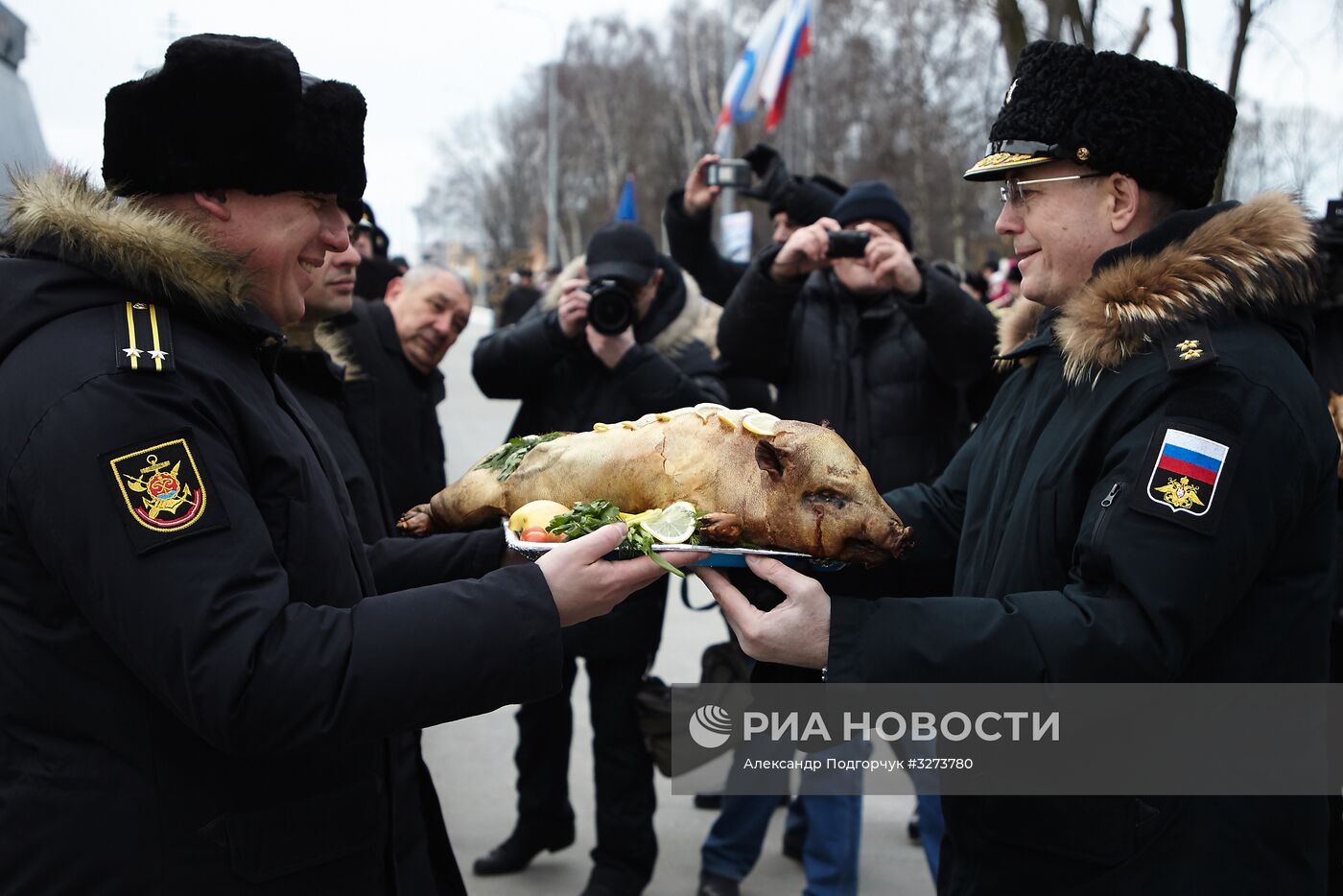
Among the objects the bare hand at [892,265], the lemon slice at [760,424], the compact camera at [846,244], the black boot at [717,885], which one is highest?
the compact camera at [846,244]

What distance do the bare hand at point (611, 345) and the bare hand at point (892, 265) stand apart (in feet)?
2.88

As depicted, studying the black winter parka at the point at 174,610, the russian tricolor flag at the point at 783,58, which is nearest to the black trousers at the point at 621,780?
the black winter parka at the point at 174,610

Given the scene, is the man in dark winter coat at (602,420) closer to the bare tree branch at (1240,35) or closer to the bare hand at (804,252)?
the bare hand at (804,252)

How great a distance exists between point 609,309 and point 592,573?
2367mm

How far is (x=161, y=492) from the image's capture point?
1.60 m

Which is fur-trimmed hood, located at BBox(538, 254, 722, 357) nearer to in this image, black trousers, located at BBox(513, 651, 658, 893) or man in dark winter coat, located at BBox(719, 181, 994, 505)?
man in dark winter coat, located at BBox(719, 181, 994, 505)

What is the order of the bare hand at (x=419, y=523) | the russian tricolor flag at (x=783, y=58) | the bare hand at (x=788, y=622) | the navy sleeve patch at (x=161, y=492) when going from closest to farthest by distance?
the navy sleeve patch at (x=161, y=492), the bare hand at (x=788, y=622), the bare hand at (x=419, y=523), the russian tricolor flag at (x=783, y=58)

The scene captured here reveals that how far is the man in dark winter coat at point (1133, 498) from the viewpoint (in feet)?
6.27

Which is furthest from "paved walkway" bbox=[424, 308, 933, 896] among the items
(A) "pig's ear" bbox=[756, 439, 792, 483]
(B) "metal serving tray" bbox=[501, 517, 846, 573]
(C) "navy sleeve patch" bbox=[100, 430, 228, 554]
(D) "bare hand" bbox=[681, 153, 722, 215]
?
(C) "navy sleeve patch" bbox=[100, 430, 228, 554]

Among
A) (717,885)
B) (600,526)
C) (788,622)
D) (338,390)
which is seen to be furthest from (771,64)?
(788,622)

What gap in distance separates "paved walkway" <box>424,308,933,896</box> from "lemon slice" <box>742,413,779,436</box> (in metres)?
2.69

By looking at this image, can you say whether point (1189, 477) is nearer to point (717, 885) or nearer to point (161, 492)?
point (161, 492)

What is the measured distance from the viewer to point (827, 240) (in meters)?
3.99

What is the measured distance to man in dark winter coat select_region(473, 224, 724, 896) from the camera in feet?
13.6
